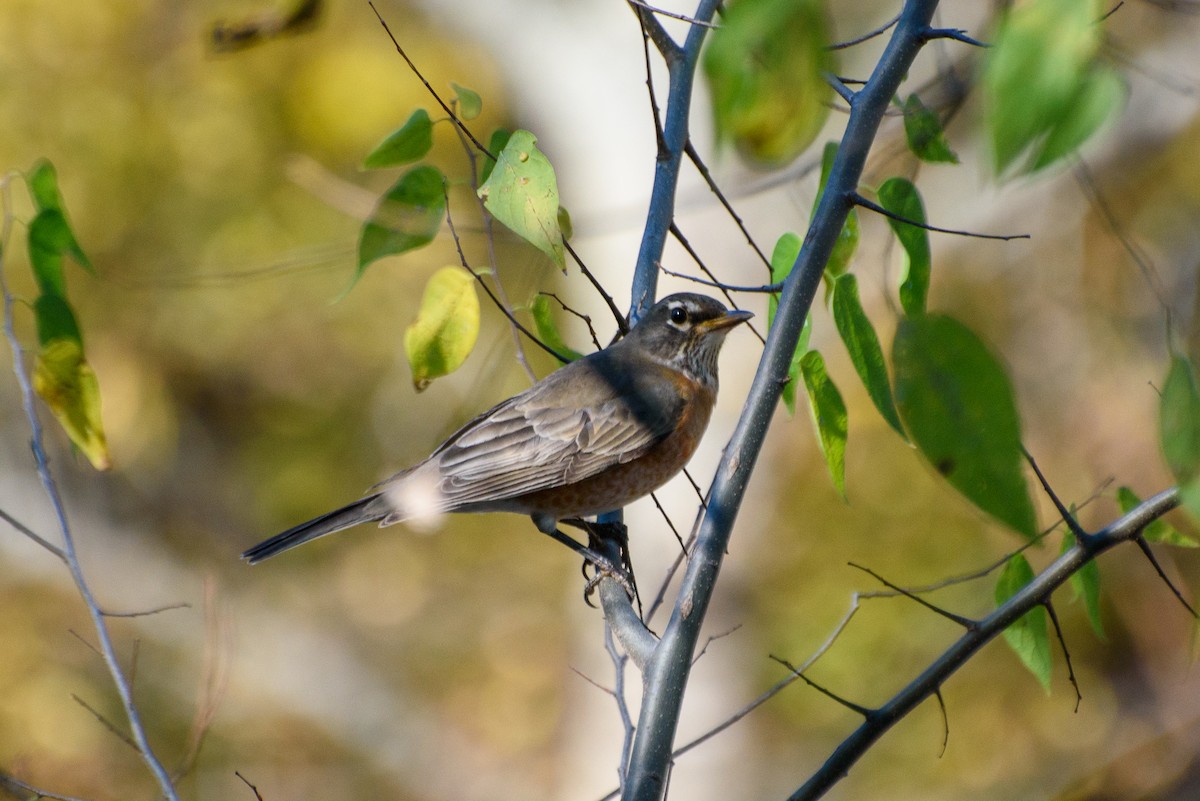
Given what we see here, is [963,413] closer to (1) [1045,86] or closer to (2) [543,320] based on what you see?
(1) [1045,86]

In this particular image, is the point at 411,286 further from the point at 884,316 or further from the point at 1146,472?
the point at 1146,472

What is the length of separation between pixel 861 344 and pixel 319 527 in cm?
220

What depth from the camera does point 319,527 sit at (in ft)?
11.2

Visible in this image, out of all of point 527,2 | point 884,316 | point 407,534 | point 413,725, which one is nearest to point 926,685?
point 884,316

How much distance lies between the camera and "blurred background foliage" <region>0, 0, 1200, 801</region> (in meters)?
7.65

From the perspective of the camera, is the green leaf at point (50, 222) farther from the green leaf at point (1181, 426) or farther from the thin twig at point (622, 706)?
the green leaf at point (1181, 426)

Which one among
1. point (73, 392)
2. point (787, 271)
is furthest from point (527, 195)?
point (73, 392)

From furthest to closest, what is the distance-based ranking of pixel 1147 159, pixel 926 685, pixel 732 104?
pixel 1147 159 → pixel 926 685 → pixel 732 104

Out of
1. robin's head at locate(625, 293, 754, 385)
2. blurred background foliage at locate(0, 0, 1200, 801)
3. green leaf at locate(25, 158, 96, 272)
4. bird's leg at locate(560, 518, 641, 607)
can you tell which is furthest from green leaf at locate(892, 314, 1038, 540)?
blurred background foliage at locate(0, 0, 1200, 801)

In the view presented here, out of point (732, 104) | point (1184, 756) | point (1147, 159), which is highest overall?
point (1147, 159)

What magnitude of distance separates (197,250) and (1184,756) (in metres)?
9.13

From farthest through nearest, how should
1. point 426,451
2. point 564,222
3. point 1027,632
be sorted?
point 426,451 → point 564,222 → point 1027,632

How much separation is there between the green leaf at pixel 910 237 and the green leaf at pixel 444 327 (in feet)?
3.45

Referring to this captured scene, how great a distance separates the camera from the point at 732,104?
1.10 meters
